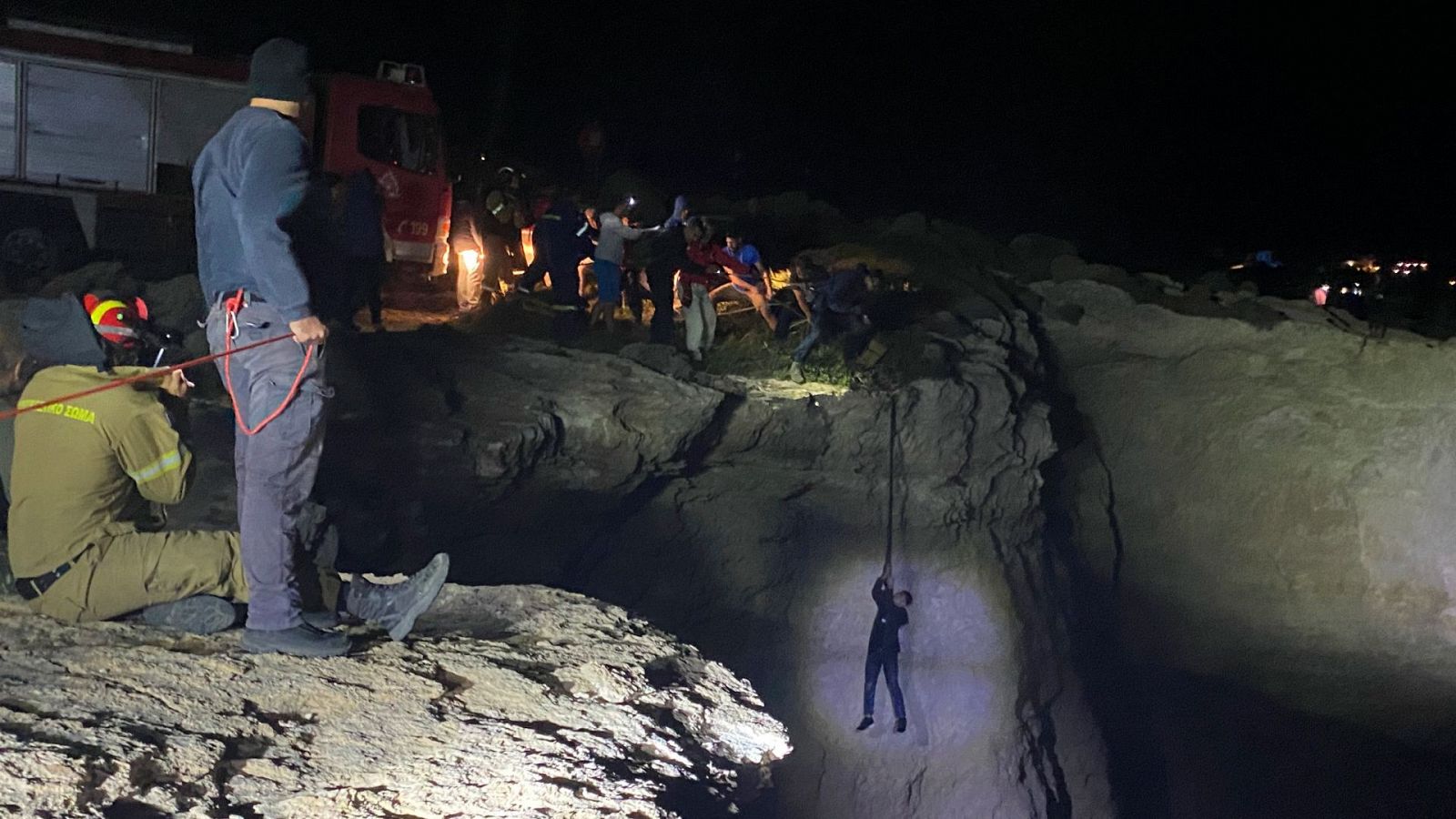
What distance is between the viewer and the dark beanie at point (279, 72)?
380 centimetres

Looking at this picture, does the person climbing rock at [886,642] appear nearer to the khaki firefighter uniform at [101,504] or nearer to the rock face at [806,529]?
the rock face at [806,529]

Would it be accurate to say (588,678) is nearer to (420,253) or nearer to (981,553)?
(981,553)

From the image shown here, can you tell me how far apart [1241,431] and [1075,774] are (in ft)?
15.0

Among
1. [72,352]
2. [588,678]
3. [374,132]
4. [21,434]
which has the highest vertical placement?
[374,132]

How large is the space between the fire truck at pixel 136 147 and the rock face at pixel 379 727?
29.9 ft

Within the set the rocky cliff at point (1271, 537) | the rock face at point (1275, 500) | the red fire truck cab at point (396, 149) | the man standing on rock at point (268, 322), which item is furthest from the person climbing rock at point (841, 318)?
the man standing on rock at point (268, 322)

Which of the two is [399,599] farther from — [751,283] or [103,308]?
[751,283]

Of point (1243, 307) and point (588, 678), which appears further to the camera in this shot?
point (1243, 307)

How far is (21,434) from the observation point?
13.8 feet

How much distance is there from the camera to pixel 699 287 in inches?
466

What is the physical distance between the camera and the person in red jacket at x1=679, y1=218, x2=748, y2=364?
11.8 m

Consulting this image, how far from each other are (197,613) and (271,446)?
83 cm

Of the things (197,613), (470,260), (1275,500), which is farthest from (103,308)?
(1275,500)

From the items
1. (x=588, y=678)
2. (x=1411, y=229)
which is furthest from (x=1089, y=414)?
(x=1411, y=229)
